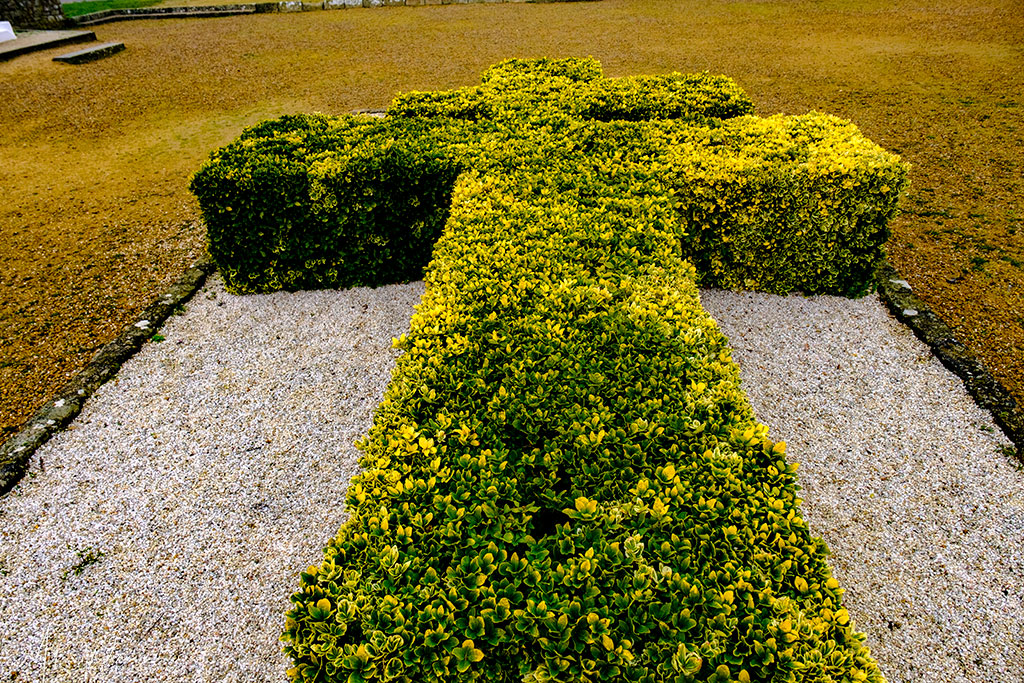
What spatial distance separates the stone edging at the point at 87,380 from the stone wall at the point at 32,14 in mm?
24898

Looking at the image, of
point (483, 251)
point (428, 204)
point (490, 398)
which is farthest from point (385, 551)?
point (428, 204)

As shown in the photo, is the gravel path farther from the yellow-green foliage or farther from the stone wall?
the stone wall

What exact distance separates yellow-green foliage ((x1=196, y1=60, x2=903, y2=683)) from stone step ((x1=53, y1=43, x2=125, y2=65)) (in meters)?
21.0

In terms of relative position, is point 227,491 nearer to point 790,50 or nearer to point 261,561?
point 261,561

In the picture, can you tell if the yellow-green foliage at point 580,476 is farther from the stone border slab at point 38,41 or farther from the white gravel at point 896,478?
the stone border slab at point 38,41

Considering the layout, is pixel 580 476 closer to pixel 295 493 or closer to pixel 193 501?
pixel 295 493

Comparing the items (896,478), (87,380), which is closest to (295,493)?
(87,380)

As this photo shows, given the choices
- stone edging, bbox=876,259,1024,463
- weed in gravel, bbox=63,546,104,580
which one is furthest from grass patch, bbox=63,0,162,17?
stone edging, bbox=876,259,1024,463

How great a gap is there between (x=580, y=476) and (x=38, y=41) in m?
29.1

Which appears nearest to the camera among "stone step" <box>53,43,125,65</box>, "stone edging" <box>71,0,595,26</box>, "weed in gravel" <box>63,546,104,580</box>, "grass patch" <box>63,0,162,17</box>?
"weed in gravel" <box>63,546,104,580</box>

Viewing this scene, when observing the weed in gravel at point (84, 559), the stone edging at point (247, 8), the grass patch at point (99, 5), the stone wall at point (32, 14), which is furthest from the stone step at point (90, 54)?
the weed in gravel at point (84, 559)

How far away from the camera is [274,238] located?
316 inches

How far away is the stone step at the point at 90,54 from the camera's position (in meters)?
19.2

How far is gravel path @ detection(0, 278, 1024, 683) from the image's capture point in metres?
4.43
